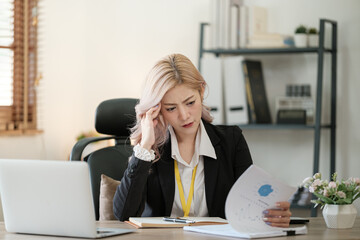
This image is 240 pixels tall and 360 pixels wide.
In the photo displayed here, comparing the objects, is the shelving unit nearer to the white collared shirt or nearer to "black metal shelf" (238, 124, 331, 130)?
"black metal shelf" (238, 124, 331, 130)

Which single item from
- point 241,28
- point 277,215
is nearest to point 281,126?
point 241,28

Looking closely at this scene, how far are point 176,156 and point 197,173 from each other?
0.33ft

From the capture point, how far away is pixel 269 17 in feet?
13.4

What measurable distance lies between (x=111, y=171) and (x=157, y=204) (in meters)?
0.59

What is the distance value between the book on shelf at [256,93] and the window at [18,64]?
4.82 feet

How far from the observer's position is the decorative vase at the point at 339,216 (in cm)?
183

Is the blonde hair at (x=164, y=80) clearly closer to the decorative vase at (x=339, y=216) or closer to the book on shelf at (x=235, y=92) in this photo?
the decorative vase at (x=339, y=216)

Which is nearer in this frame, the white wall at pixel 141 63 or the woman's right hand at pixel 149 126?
the woman's right hand at pixel 149 126

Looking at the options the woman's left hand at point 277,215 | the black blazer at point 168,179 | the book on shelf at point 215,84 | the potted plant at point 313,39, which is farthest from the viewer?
the book on shelf at point 215,84

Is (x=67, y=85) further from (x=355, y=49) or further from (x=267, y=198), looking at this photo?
(x=267, y=198)

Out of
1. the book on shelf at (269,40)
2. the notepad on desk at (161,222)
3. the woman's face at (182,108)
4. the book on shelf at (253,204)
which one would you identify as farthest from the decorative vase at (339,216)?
the book on shelf at (269,40)

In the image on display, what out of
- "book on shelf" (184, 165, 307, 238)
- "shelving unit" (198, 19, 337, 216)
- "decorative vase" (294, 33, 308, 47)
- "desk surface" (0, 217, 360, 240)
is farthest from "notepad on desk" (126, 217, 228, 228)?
"decorative vase" (294, 33, 308, 47)

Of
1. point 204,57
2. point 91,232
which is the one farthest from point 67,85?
point 91,232

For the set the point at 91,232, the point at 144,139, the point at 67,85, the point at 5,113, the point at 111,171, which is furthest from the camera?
the point at 67,85
